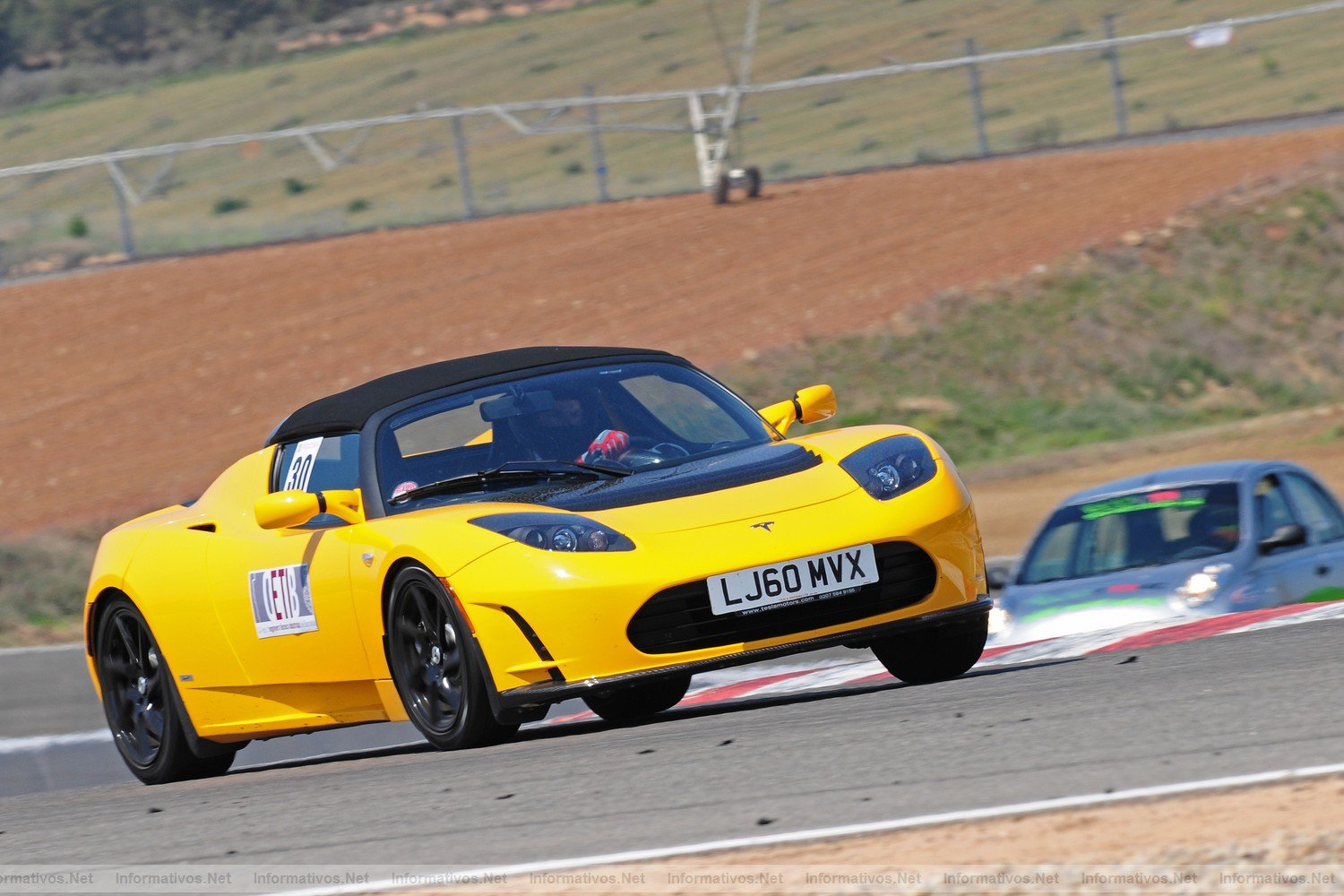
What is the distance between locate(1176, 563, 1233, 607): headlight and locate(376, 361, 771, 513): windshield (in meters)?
3.30

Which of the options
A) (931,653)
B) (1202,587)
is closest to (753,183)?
(1202,587)

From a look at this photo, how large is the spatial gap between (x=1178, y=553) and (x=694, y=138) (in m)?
37.2

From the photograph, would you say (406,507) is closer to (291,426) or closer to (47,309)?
(291,426)

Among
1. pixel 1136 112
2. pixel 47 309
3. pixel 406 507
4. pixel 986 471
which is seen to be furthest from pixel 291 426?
pixel 1136 112

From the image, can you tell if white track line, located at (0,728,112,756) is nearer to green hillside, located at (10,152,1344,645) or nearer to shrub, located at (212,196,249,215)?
green hillside, located at (10,152,1344,645)

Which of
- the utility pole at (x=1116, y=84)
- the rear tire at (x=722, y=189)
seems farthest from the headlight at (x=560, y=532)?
the utility pole at (x=1116, y=84)

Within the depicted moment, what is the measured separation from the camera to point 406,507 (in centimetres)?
772

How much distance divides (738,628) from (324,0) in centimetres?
8927

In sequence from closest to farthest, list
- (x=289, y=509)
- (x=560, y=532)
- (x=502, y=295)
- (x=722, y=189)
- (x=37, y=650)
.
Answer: (x=560, y=532) < (x=289, y=509) < (x=37, y=650) < (x=502, y=295) < (x=722, y=189)

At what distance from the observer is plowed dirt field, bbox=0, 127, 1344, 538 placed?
22.8 metres

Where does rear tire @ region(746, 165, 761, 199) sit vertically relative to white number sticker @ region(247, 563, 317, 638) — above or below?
below

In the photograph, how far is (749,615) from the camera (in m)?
7.11

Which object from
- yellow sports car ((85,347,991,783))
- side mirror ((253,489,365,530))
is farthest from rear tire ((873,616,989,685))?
side mirror ((253,489,365,530))

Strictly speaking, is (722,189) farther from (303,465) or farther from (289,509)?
(289,509)
